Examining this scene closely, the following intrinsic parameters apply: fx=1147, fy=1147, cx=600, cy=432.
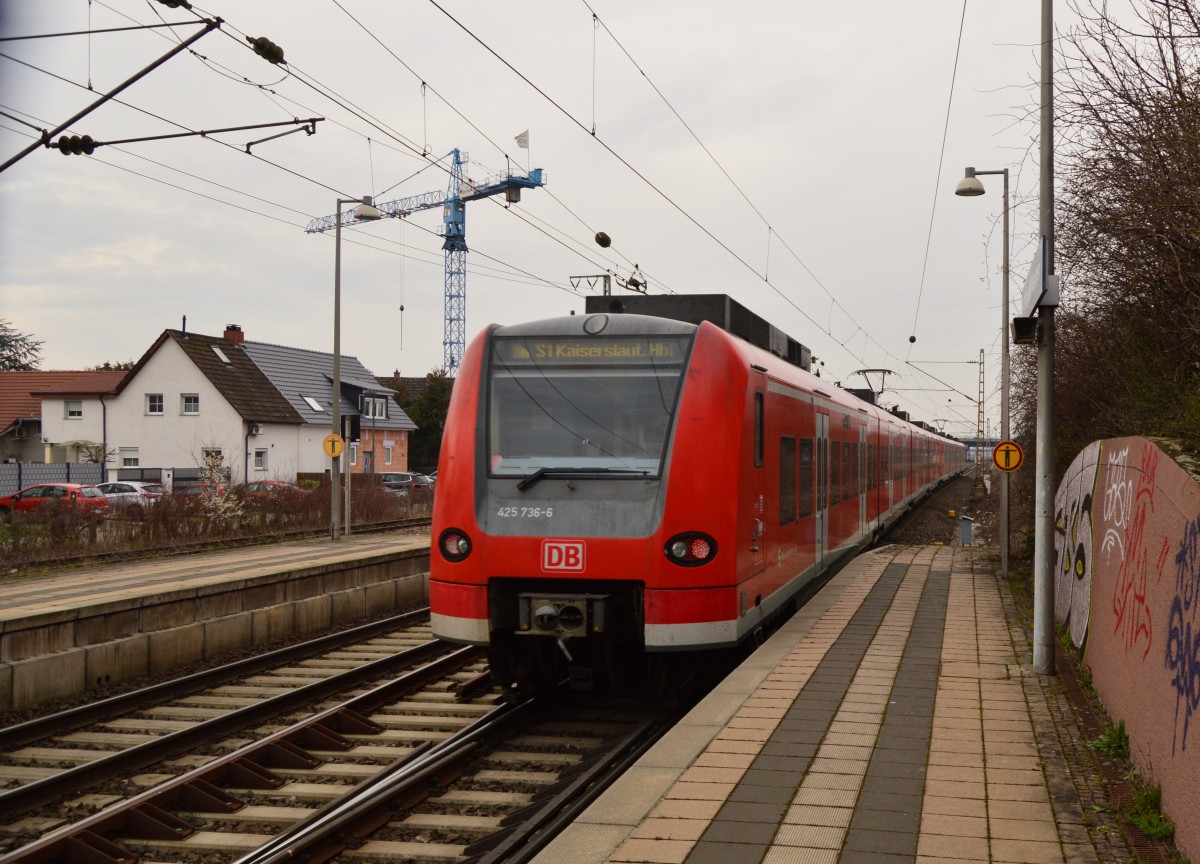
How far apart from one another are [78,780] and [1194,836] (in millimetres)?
6278

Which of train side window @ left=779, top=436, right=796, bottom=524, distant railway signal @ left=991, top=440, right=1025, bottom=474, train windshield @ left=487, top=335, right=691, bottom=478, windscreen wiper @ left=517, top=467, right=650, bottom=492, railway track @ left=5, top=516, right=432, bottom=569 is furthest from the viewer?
railway track @ left=5, top=516, right=432, bottom=569

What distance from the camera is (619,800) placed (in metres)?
5.42

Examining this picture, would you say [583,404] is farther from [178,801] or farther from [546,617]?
[178,801]

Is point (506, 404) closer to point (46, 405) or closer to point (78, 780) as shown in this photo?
point (78, 780)

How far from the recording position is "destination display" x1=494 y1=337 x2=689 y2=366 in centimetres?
867

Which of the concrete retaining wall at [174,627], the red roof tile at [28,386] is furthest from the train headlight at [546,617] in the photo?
the red roof tile at [28,386]

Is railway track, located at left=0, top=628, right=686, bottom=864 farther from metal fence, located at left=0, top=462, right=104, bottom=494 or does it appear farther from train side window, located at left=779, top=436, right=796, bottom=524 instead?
metal fence, located at left=0, top=462, right=104, bottom=494

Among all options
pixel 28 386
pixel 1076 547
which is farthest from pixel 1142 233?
pixel 28 386

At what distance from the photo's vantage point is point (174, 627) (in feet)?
38.7

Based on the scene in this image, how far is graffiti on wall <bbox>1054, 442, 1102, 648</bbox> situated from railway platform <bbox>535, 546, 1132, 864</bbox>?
605mm

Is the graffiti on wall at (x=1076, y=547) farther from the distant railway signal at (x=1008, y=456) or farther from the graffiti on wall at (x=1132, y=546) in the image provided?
the distant railway signal at (x=1008, y=456)

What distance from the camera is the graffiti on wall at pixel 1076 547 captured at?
8.84 m

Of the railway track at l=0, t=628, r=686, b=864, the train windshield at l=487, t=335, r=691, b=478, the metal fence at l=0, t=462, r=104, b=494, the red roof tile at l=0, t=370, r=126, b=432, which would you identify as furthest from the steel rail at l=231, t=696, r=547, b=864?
the red roof tile at l=0, t=370, r=126, b=432

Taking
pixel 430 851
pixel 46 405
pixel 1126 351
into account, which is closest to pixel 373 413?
pixel 46 405
